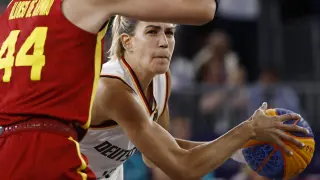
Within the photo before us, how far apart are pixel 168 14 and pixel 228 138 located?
1123mm

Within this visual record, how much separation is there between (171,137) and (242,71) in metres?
6.16

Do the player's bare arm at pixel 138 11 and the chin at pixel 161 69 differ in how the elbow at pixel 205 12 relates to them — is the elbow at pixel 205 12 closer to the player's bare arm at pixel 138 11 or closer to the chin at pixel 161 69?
the player's bare arm at pixel 138 11

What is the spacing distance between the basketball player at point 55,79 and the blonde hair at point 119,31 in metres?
1.45

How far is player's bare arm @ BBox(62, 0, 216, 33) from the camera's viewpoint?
457 cm

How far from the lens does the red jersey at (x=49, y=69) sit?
4.61 metres

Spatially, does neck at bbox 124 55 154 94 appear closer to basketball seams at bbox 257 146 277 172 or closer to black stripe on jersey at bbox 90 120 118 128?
black stripe on jersey at bbox 90 120 118 128

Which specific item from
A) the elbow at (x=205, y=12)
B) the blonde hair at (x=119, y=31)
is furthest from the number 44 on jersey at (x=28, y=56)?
the blonde hair at (x=119, y=31)

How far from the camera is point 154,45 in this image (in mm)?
5996

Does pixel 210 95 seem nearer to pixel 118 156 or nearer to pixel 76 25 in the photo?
pixel 118 156

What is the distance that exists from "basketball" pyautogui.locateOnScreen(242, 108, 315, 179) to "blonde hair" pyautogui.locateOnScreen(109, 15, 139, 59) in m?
1.22

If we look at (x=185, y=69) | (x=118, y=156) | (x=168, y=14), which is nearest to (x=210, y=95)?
(x=185, y=69)

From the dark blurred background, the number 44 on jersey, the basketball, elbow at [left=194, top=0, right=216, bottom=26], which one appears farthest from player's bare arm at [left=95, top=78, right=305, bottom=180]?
the dark blurred background

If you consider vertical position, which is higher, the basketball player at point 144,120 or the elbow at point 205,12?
the elbow at point 205,12

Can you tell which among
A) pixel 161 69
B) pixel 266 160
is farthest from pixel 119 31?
pixel 266 160
